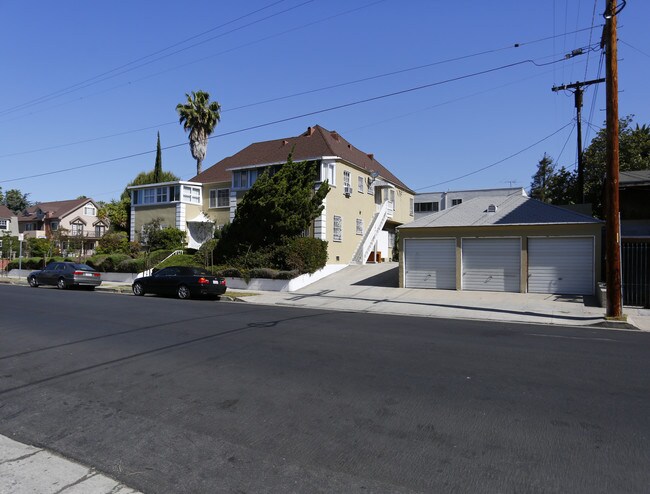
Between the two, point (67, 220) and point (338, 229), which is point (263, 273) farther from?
point (67, 220)

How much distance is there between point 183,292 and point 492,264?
1317 cm

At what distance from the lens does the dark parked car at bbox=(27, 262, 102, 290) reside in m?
25.2

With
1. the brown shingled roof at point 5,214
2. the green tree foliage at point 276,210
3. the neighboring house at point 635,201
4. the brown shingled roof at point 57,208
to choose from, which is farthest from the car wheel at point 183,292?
the brown shingled roof at point 5,214

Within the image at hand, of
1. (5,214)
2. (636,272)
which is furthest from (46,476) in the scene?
(5,214)

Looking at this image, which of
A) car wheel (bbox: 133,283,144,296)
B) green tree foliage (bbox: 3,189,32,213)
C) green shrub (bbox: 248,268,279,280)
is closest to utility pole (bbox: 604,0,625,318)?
green shrub (bbox: 248,268,279,280)

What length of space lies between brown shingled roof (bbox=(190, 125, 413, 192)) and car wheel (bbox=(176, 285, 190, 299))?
1286cm

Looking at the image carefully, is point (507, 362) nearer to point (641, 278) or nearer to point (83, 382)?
point (83, 382)

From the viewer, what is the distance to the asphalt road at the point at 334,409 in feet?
13.5

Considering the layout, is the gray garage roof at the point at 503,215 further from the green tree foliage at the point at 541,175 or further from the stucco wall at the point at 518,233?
the green tree foliage at the point at 541,175

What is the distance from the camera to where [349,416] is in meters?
5.43

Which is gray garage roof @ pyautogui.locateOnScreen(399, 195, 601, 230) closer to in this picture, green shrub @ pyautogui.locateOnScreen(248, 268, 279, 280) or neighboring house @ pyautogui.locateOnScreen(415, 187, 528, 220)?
green shrub @ pyautogui.locateOnScreen(248, 268, 279, 280)

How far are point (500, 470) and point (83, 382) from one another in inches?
218

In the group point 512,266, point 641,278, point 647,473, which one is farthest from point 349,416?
point 512,266

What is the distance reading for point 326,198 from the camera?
97.2 ft
